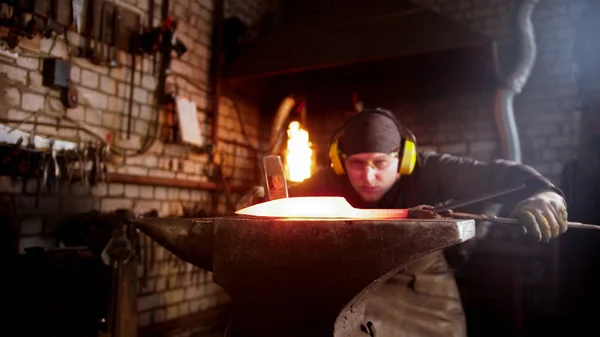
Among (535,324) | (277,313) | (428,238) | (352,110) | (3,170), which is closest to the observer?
(428,238)

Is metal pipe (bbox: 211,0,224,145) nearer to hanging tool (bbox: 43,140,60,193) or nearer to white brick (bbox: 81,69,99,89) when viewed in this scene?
white brick (bbox: 81,69,99,89)

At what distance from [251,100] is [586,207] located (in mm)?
3991

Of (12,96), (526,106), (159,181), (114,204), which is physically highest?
(526,106)

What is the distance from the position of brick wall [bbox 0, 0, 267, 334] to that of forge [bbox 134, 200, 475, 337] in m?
2.24

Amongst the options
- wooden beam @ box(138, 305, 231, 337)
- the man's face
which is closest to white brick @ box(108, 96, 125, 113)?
wooden beam @ box(138, 305, 231, 337)

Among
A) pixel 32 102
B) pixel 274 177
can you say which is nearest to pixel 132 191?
pixel 32 102

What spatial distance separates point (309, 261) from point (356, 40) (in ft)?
12.1

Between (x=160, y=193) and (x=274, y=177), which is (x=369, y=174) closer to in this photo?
(x=274, y=177)

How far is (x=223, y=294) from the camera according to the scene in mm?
5086

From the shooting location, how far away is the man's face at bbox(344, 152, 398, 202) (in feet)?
8.45

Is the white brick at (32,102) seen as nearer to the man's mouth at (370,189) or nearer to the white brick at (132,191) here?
the white brick at (132,191)

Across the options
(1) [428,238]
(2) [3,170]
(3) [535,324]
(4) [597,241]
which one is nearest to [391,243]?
(1) [428,238]

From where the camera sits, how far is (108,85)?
3680mm

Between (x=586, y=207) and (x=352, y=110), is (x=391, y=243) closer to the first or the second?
(x=586, y=207)
